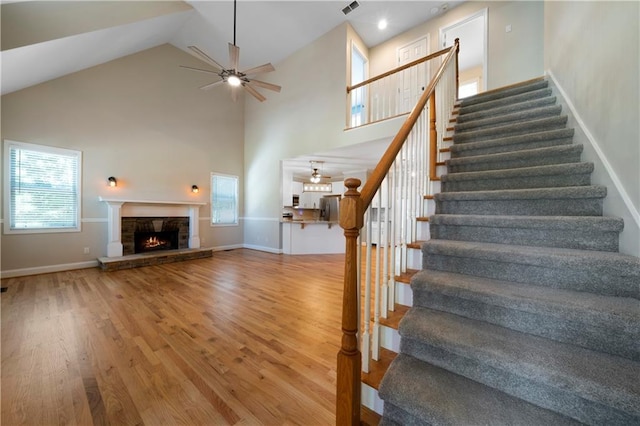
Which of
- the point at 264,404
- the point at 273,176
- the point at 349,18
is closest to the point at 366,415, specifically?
the point at 264,404

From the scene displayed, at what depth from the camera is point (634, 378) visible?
0.85 metres

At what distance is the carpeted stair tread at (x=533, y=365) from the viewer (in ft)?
2.72

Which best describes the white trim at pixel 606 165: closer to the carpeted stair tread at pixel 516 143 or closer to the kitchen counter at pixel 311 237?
the carpeted stair tread at pixel 516 143

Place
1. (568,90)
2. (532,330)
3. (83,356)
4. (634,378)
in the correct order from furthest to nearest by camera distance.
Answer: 1. (568,90)
2. (83,356)
3. (532,330)
4. (634,378)

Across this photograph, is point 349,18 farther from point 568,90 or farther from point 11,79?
point 11,79

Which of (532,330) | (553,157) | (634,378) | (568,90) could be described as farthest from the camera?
(568,90)

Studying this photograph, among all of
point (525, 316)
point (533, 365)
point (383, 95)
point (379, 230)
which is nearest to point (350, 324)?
point (379, 230)

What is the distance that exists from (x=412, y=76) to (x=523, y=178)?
3.92 metres

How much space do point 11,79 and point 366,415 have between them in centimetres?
595

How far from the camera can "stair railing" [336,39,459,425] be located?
1066 mm

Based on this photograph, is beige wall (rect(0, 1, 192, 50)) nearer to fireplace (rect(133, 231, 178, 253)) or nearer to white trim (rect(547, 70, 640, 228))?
fireplace (rect(133, 231, 178, 253))

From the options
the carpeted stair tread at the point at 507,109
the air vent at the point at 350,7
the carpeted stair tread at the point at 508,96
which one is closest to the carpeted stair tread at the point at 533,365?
the carpeted stair tread at the point at 507,109

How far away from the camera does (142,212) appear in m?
5.29

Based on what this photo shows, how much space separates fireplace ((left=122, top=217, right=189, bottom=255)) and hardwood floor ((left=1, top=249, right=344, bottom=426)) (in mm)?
1670
